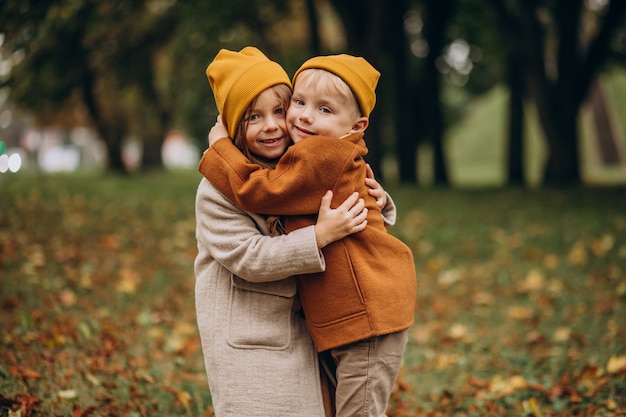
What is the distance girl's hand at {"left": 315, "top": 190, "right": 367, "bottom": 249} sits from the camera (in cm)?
249

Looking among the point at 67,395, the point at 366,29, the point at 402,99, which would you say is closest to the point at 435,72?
the point at 402,99

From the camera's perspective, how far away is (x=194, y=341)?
5215mm

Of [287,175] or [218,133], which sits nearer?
[287,175]

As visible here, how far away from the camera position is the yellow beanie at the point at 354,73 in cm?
259

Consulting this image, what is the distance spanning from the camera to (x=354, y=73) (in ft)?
8.59

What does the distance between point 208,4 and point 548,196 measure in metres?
8.16

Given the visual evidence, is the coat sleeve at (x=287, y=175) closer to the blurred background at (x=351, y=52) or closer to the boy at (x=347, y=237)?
the boy at (x=347, y=237)

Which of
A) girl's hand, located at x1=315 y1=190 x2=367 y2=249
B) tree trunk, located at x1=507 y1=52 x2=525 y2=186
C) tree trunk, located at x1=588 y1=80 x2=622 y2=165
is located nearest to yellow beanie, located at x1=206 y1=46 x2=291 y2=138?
girl's hand, located at x1=315 y1=190 x2=367 y2=249

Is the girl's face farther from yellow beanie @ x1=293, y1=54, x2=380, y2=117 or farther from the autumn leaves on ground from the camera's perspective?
the autumn leaves on ground

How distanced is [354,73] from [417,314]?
397 centimetres

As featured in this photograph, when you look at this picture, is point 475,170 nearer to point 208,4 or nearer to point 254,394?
point 208,4

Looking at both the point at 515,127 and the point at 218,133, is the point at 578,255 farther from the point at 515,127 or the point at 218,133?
the point at 515,127

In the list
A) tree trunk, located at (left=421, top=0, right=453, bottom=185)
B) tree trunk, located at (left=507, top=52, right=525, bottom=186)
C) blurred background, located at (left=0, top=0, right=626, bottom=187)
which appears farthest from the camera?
tree trunk, located at (left=507, top=52, right=525, bottom=186)

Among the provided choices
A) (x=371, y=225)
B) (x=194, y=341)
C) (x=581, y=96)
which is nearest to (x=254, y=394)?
(x=371, y=225)
